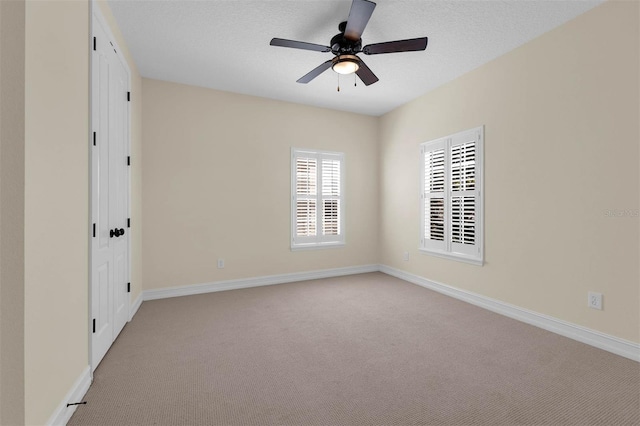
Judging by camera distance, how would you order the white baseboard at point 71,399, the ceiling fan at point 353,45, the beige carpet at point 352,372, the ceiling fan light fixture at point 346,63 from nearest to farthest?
the white baseboard at point 71,399 < the beige carpet at point 352,372 < the ceiling fan at point 353,45 < the ceiling fan light fixture at point 346,63

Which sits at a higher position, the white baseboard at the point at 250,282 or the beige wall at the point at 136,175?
the beige wall at the point at 136,175

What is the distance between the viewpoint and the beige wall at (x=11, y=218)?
1349mm

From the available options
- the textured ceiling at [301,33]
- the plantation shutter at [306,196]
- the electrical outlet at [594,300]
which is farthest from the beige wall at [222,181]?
the electrical outlet at [594,300]

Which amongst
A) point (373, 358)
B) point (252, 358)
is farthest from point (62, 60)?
point (373, 358)

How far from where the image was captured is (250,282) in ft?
15.0

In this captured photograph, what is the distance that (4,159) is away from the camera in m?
1.35

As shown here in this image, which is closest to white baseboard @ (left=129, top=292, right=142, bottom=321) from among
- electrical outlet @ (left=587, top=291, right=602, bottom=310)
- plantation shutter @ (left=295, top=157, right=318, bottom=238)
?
plantation shutter @ (left=295, top=157, right=318, bottom=238)

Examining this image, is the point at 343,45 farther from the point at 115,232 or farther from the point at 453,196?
the point at 115,232

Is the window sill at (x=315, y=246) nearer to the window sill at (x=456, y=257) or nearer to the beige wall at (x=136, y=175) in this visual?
the window sill at (x=456, y=257)

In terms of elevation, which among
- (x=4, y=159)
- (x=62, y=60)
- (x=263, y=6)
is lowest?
(x=4, y=159)

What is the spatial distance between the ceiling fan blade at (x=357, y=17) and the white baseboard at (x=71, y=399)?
3039 millimetres

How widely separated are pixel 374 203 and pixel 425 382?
3.79m

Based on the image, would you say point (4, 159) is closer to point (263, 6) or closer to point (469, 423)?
point (263, 6)

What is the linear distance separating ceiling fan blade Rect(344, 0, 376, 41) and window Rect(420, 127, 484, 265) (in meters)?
2.08
